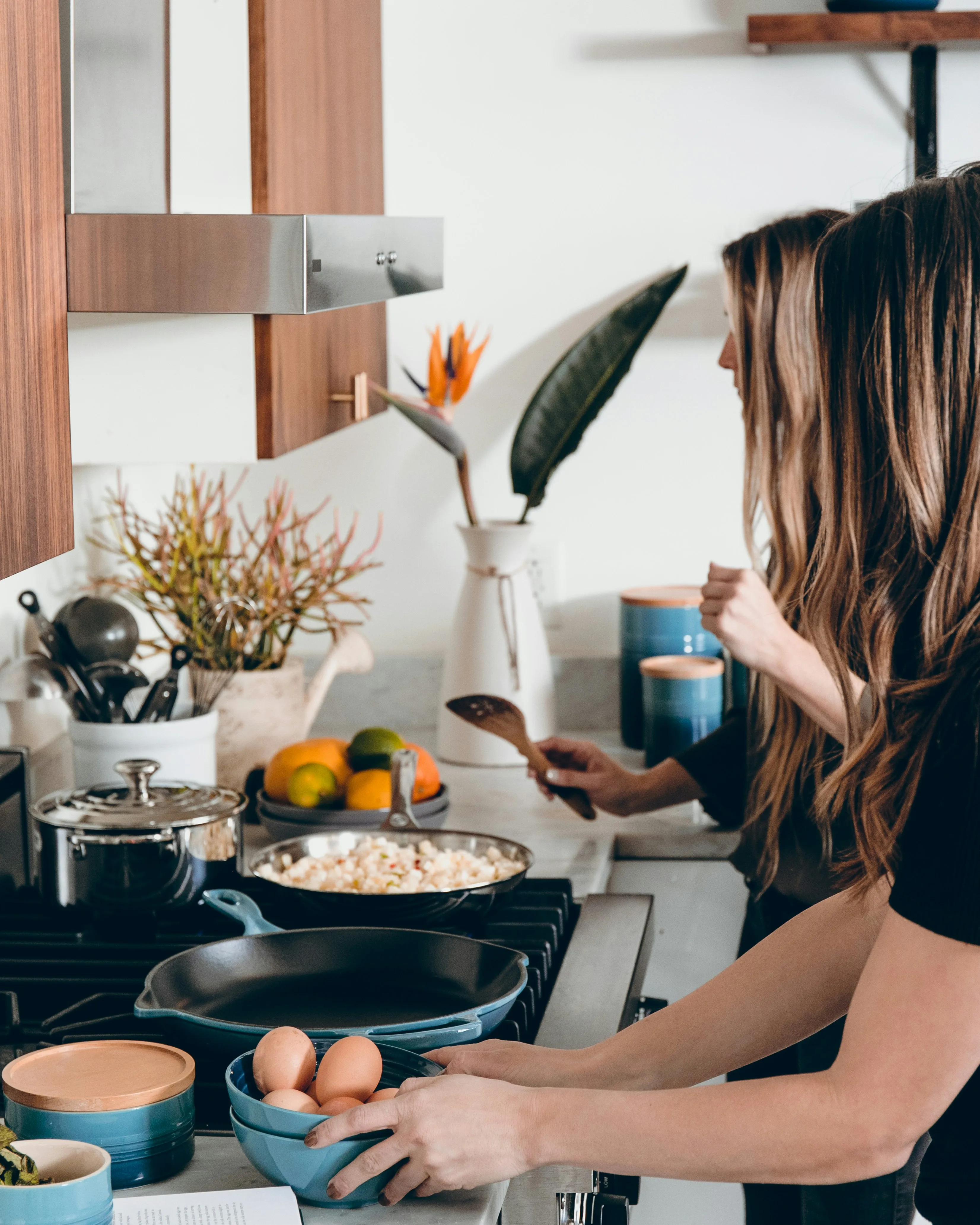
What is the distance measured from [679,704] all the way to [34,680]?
934 mm

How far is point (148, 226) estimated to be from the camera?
4.05ft

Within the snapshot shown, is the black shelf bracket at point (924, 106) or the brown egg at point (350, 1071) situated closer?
the brown egg at point (350, 1071)

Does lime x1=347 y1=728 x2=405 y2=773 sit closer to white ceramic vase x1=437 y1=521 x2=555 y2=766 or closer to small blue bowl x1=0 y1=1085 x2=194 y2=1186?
white ceramic vase x1=437 y1=521 x2=555 y2=766

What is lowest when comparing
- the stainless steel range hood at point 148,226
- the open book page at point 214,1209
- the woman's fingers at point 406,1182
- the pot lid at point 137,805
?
the open book page at point 214,1209

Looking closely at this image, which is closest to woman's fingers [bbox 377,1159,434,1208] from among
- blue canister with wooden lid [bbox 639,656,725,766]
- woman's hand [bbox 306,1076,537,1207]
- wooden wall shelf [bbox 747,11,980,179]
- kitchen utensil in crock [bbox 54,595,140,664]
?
woman's hand [bbox 306,1076,537,1207]

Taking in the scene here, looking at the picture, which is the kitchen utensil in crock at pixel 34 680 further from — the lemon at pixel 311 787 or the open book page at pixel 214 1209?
the open book page at pixel 214 1209

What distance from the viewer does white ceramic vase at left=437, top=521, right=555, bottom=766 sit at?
7.20ft

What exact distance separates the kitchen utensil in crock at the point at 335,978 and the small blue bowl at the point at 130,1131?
160mm

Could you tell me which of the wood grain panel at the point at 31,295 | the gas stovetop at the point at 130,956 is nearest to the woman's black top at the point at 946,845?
the gas stovetop at the point at 130,956

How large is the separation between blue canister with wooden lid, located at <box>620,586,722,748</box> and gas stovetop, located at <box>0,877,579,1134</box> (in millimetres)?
732

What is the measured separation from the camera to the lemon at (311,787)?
1.78 metres

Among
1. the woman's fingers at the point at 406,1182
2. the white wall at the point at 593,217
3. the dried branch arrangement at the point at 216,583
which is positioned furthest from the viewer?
the white wall at the point at 593,217

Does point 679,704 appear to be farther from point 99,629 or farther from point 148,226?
point 148,226

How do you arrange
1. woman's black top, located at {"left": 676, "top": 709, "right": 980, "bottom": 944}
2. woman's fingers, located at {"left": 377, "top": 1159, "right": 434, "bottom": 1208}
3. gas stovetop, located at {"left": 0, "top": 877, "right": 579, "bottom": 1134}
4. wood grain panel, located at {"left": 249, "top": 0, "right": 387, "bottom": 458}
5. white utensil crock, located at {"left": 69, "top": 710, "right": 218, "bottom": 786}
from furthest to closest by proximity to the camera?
white utensil crock, located at {"left": 69, "top": 710, "right": 218, "bottom": 786} < wood grain panel, located at {"left": 249, "top": 0, "right": 387, "bottom": 458} < gas stovetop, located at {"left": 0, "top": 877, "right": 579, "bottom": 1134} < woman's fingers, located at {"left": 377, "top": 1159, "right": 434, "bottom": 1208} < woman's black top, located at {"left": 676, "top": 709, "right": 980, "bottom": 944}
